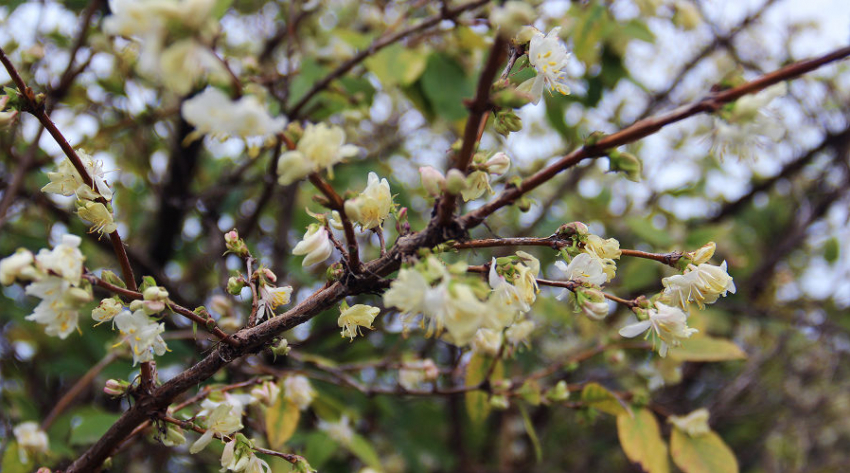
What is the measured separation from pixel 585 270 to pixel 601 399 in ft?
2.59

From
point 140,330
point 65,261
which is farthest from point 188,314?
point 65,261

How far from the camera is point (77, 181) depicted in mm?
977

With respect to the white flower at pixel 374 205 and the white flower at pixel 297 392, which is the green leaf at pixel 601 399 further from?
the white flower at pixel 374 205

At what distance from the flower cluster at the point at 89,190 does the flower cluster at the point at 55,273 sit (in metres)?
0.13

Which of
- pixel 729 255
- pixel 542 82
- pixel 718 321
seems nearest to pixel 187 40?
pixel 542 82

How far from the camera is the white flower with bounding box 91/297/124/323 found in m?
0.89

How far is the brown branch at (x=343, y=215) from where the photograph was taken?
2.47ft

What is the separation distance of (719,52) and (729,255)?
50.9 inches

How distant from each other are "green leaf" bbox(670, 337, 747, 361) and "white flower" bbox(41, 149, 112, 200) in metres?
1.52

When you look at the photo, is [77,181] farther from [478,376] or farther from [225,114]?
[478,376]

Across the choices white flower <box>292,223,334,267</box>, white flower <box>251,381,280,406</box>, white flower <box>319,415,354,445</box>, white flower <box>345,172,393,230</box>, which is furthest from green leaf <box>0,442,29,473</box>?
white flower <box>345,172,393,230</box>

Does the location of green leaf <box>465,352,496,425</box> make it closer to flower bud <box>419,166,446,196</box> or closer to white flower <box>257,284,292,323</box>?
white flower <box>257,284,292,323</box>

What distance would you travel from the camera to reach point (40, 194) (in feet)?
6.59

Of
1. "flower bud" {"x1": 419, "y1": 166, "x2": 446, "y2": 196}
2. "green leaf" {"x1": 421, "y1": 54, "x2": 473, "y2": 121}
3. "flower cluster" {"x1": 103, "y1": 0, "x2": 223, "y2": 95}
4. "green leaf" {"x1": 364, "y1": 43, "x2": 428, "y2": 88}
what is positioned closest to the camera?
"flower cluster" {"x1": 103, "y1": 0, "x2": 223, "y2": 95}
